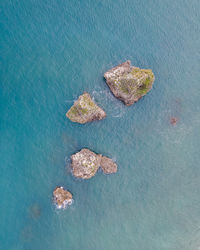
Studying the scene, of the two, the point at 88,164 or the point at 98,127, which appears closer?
the point at 88,164

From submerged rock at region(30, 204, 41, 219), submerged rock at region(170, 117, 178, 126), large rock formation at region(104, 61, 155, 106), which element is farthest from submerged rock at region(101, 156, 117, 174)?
submerged rock at region(30, 204, 41, 219)

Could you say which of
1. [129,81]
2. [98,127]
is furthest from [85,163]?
[129,81]

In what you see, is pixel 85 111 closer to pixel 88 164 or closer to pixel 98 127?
pixel 98 127

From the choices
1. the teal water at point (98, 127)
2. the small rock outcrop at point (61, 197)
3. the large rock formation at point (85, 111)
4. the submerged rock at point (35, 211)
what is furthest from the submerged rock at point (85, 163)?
the submerged rock at point (35, 211)

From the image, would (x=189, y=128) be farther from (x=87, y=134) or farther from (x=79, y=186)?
(x=79, y=186)

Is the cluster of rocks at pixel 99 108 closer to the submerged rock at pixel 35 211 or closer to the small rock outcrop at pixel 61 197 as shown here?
the small rock outcrop at pixel 61 197

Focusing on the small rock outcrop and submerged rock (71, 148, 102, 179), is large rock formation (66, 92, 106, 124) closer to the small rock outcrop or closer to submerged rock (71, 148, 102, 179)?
submerged rock (71, 148, 102, 179)
